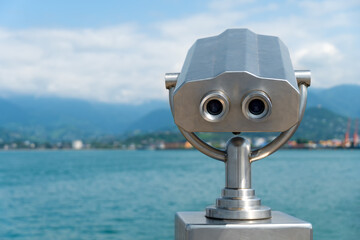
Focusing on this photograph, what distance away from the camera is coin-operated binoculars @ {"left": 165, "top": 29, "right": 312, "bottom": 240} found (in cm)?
116

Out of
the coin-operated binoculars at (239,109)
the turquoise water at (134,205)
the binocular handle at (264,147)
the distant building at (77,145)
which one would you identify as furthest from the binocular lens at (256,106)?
the distant building at (77,145)

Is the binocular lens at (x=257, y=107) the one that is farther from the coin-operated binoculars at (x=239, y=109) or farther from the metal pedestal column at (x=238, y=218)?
the metal pedestal column at (x=238, y=218)

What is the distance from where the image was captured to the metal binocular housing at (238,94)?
115 cm

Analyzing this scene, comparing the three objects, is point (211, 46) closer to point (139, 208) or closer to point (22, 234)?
point (22, 234)

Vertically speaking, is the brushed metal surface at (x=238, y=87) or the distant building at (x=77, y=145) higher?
the distant building at (x=77, y=145)

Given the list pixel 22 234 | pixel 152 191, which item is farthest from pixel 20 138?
pixel 22 234

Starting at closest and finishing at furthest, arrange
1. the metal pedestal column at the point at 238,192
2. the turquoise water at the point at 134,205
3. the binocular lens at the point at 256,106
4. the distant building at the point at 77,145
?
the binocular lens at the point at 256,106
the metal pedestal column at the point at 238,192
the turquoise water at the point at 134,205
the distant building at the point at 77,145

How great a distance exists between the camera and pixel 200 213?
141cm

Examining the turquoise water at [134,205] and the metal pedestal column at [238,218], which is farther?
the turquoise water at [134,205]

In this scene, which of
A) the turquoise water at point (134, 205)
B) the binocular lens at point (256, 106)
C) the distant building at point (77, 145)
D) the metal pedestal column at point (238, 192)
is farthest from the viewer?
the distant building at point (77, 145)

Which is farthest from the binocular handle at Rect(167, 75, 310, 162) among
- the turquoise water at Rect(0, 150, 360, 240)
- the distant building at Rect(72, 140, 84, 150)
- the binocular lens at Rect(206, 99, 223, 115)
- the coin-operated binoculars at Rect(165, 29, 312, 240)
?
the distant building at Rect(72, 140, 84, 150)

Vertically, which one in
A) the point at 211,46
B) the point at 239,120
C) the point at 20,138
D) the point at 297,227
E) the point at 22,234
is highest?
the point at 20,138

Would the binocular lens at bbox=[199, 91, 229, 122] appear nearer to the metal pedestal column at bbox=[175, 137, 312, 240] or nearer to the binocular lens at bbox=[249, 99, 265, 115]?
the binocular lens at bbox=[249, 99, 265, 115]

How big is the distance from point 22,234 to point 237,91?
24.9 m
